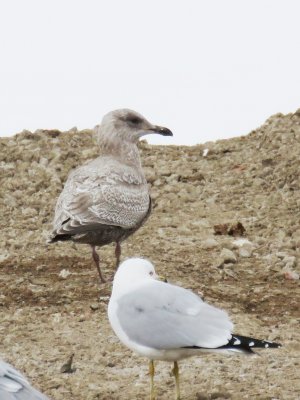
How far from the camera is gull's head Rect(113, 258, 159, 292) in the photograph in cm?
732

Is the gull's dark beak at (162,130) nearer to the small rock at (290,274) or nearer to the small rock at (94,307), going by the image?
the small rock at (290,274)

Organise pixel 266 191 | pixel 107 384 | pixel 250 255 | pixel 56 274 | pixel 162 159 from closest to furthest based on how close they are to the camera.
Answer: pixel 107 384
pixel 56 274
pixel 250 255
pixel 266 191
pixel 162 159

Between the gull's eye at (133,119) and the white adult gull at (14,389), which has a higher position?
the gull's eye at (133,119)

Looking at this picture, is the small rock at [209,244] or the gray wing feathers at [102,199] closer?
the gray wing feathers at [102,199]

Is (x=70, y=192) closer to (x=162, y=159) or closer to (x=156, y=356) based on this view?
(x=156, y=356)

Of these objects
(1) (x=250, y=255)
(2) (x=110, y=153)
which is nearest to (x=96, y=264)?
(2) (x=110, y=153)

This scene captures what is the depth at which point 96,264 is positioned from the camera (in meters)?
10.4

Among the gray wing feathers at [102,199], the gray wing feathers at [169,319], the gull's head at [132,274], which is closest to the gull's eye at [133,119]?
the gray wing feathers at [102,199]

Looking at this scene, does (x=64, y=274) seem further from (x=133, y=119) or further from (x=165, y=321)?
(x=165, y=321)

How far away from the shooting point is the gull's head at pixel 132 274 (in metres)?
7.32

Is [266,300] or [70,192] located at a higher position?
[70,192]

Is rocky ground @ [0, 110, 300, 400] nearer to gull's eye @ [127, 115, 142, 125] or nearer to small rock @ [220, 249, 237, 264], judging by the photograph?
small rock @ [220, 249, 237, 264]

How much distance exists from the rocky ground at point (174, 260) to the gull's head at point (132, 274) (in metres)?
0.95

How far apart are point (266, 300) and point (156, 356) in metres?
3.35
